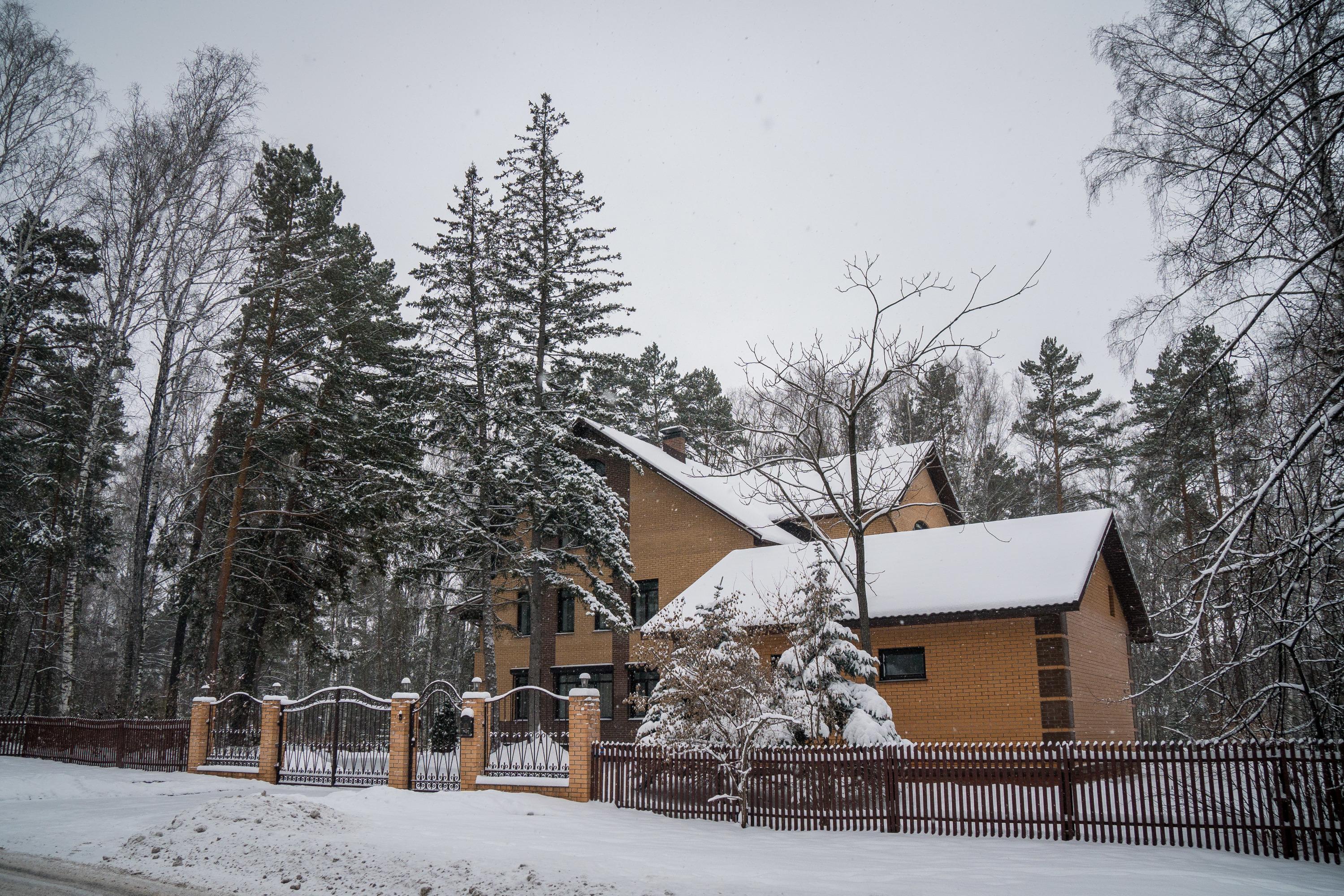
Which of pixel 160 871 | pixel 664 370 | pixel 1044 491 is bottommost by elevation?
pixel 160 871

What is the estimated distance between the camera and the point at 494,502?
2467 cm

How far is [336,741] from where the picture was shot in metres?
16.0

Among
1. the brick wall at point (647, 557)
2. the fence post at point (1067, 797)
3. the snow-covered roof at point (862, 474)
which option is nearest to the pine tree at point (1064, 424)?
the snow-covered roof at point (862, 474)

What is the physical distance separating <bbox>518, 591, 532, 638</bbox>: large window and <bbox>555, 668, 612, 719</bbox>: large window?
199 centimetres

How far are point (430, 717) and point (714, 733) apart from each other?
10246mm

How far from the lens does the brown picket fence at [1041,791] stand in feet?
30.8

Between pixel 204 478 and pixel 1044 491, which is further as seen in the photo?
pixel 1044 491

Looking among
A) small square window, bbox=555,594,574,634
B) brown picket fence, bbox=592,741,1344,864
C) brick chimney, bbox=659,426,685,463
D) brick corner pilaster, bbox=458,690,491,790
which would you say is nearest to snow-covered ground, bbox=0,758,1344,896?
brown picket fence, bbox=592,741,1344,864

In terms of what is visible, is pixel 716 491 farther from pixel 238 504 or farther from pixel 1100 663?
pixel 238 504

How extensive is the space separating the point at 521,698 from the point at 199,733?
1142 centimetres

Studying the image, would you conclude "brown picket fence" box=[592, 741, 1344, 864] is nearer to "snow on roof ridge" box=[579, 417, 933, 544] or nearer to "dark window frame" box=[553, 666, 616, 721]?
"snow on roof ridge" box=[579, 417, 933, 544]

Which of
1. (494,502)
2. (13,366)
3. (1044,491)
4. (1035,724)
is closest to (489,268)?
(494,502)

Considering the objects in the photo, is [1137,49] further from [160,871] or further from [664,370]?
[664,370]

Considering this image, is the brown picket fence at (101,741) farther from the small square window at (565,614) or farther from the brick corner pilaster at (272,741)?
the small square window at (565,614)
